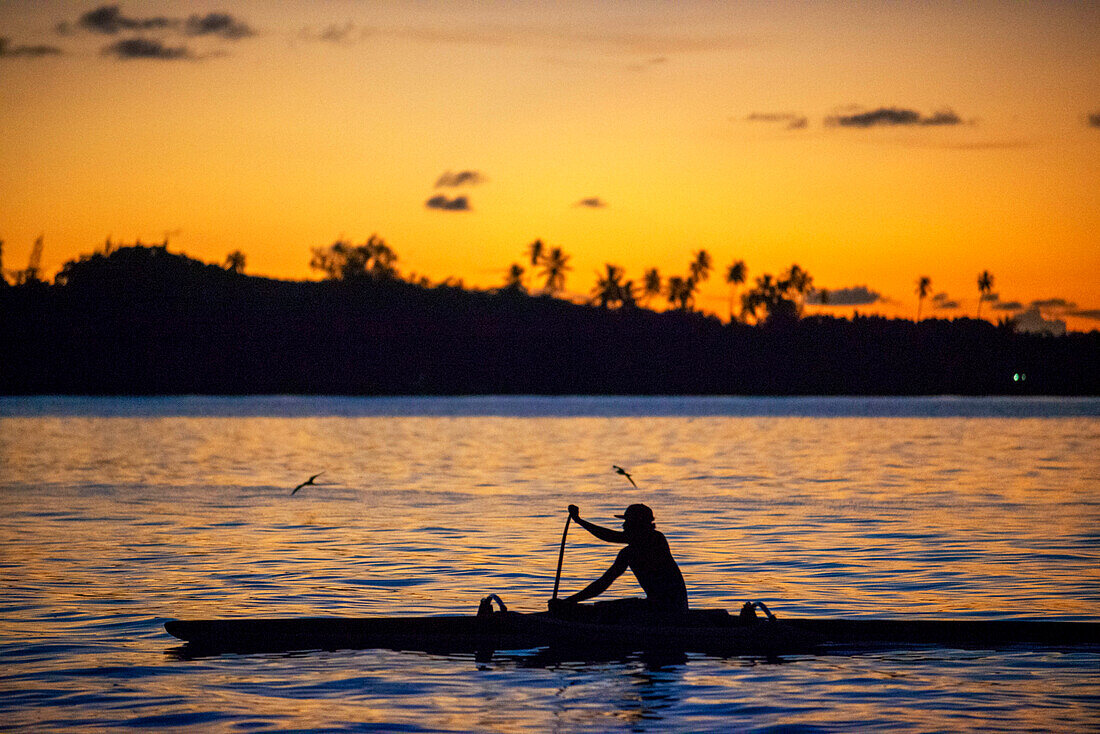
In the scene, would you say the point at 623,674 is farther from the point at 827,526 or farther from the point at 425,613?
the point at 827,526

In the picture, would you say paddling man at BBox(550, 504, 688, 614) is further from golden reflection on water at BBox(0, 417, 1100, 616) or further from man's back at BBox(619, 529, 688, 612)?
golden reflection on water at BBox(0, 417, 1100, 616)

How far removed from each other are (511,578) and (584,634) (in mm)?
7666

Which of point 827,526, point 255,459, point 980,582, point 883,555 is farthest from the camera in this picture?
point 255,459

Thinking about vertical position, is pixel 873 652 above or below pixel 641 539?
below

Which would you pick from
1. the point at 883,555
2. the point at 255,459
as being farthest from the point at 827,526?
the point at 255,459

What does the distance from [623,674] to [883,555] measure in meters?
13.3

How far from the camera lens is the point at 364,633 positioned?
688 inches

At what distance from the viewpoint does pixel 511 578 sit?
81.1ft

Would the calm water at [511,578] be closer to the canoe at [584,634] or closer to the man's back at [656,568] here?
the canoe at [584,634]

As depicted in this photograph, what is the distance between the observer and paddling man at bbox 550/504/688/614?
16.7m

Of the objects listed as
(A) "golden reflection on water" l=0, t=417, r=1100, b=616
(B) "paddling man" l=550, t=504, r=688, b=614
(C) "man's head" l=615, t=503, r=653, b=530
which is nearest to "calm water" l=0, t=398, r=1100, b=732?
(A) "golden reflection on water" l=0, t=417, r=1100, b=616

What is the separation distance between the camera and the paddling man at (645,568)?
1666 centimetres

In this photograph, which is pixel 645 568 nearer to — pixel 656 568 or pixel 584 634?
pixel 656 568

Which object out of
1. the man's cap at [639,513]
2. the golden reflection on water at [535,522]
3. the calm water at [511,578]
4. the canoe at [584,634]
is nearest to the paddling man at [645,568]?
the man's cap at [639,513]
